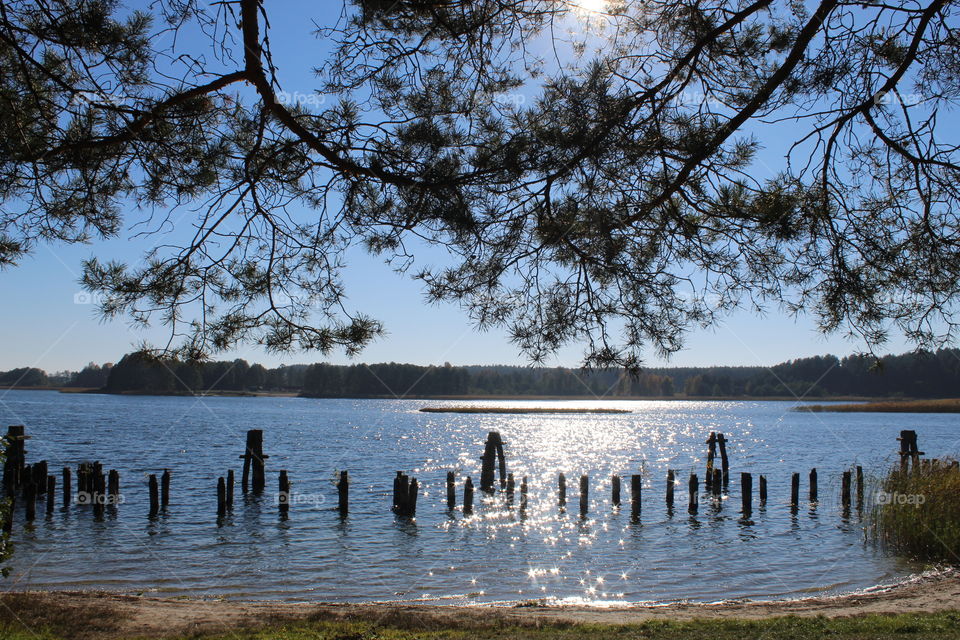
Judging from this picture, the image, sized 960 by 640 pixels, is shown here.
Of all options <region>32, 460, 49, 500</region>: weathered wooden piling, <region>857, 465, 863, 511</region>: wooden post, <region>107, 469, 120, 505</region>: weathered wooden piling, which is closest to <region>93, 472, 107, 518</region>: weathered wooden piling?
<region>107, 469, 120, 505</region>: weathered wooden piling

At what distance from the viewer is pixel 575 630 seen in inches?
344

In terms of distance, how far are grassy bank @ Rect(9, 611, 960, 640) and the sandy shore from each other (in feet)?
0.67

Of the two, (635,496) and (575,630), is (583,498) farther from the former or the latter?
(575,630)

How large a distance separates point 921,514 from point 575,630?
9.29m

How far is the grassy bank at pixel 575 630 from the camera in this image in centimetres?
793

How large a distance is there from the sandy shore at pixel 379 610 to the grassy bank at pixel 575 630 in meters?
0.20

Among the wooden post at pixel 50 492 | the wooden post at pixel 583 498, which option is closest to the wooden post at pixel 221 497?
the wooden post at pixel 50 492

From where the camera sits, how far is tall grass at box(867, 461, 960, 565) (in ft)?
45.0

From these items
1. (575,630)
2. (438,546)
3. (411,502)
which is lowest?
(438,546)

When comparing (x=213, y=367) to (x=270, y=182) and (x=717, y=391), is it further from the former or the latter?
(x=717, y=391)

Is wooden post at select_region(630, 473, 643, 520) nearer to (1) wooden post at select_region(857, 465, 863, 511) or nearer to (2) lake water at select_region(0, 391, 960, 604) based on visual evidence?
(2) lake water at select_region(0, 391, 960, 604)

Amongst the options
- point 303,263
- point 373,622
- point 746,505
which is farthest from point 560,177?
point 746,505

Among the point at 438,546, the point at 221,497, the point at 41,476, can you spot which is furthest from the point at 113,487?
the point at 438,546

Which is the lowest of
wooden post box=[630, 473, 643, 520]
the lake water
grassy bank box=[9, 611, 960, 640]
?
the lake water
